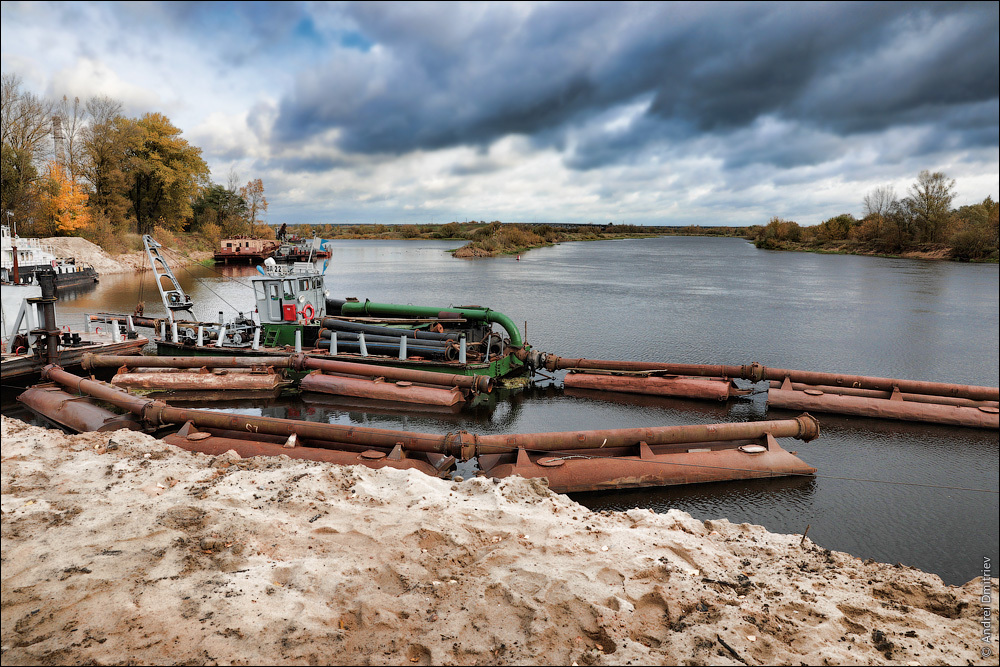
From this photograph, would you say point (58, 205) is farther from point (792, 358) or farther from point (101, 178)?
point (792, 358)

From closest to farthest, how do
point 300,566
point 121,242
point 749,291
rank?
point 300,566 < point 749,291 < point 121,242

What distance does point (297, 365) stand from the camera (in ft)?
60.1

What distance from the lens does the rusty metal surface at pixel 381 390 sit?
1662cm

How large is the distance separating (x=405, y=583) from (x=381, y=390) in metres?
11.8

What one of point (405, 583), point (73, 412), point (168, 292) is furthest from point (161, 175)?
point (405, 583)

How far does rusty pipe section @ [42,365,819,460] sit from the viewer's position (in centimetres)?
980

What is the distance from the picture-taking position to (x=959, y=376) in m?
18.7

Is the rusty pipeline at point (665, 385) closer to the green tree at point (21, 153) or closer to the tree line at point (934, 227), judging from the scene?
the tree line at point (934, 227)

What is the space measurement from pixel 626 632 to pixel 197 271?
70.1 meters

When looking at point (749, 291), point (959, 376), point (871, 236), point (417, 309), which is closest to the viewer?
point (959, 376)

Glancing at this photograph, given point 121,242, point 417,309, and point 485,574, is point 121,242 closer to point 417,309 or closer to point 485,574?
point 417,309

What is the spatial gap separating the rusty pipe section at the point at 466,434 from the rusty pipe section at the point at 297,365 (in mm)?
6100

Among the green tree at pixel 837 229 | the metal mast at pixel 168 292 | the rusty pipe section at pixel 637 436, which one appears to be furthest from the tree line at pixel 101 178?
the green tree at pixel 837 229

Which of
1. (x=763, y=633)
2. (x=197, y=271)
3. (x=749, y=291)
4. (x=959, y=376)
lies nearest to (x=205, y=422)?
(x=763, y=633)
